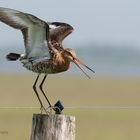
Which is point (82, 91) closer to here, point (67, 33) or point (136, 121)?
point (136, 121)

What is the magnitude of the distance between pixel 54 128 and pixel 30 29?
7.56ft

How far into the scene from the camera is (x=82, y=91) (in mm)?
31484

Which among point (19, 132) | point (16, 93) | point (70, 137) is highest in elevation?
point (16, 93)

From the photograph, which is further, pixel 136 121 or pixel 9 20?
pixel 136 121

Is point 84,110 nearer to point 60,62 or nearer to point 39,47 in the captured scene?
point 60,62

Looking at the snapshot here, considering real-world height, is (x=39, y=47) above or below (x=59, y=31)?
below

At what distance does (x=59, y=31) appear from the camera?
12414 mm

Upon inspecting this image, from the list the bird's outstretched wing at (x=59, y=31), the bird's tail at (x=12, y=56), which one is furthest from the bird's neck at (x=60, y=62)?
the bird's tail at (x=12, y=56)

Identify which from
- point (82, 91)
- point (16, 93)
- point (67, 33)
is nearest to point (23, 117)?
point (67, 33)

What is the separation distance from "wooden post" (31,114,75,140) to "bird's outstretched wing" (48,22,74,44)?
119 inches

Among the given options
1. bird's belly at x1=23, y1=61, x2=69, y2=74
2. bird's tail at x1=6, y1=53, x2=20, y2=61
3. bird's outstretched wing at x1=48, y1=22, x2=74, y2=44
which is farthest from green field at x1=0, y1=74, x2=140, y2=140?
bird's outstretched wing at x1=48, y1=22, x2=74, y2=44

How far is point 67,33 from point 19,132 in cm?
391

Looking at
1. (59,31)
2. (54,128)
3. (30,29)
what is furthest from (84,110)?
(54,128)

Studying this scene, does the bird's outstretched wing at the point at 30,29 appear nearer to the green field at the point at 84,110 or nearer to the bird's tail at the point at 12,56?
Result: the bird's tail at the point at 12,56
